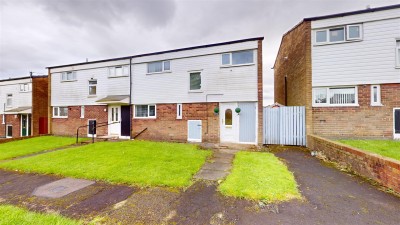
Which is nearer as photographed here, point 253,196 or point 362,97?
point 253,196

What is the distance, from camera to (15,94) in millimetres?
19875

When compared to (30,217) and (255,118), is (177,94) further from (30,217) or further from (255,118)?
(30,217)

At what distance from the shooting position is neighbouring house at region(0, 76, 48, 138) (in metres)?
18.7

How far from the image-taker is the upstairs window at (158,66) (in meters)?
12.9

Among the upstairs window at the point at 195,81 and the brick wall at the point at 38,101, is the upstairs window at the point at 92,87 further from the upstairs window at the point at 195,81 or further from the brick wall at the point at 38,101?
the upstairs window at the point at 195,81

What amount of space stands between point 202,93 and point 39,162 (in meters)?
8.63

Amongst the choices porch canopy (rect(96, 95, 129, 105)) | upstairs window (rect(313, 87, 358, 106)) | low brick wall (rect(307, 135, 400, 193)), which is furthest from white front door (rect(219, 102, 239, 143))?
porch canopy (rect(96, 95, 129, 105))

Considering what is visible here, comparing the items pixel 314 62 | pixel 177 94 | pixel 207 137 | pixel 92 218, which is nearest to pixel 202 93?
pixel 177 94

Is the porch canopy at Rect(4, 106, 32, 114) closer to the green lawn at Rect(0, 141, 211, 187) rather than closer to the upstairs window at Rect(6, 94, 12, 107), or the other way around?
the upstairs window at Rect(6, 94, 12, 107)

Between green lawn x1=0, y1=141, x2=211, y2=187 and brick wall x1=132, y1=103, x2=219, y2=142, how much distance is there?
350cm

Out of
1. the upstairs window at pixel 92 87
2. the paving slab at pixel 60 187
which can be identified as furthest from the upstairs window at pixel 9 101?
the paving slab at pixel 60 187

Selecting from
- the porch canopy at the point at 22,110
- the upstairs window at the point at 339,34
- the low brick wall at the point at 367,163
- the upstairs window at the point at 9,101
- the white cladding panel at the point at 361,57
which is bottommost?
the low brick wall at the point at 367,163

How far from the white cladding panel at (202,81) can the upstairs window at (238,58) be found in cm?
26

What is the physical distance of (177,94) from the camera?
12.4 m
